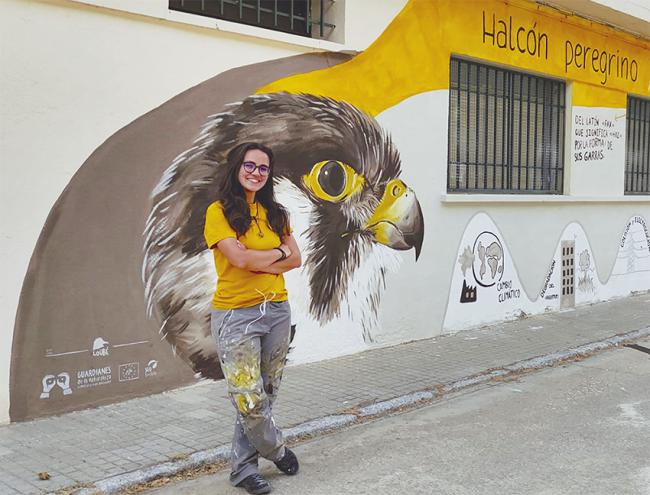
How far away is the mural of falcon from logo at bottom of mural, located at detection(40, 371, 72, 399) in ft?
2.89

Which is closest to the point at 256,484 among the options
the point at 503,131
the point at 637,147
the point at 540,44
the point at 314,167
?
the point at 314,167

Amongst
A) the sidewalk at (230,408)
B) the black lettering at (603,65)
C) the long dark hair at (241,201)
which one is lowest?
the sidewalk at (230,408)

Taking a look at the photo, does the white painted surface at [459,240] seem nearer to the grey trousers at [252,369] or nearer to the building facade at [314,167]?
the building facade at [314,167]

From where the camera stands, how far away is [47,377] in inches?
200

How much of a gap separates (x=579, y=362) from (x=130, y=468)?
512 cm

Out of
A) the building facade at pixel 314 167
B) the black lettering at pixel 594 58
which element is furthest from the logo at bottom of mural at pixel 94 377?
the black lettering at pixel 594 58

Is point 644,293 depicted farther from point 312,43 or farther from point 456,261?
point 312,43

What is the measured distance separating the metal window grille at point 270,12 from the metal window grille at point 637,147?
277 inches

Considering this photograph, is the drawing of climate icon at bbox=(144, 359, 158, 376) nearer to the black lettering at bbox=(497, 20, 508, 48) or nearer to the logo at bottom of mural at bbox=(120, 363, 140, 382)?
the logo at bottom of mural at bbox=(120, 363, 140, 382)

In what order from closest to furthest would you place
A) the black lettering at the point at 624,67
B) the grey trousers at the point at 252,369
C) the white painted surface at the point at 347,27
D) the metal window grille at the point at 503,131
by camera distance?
the grey trousers at the point at 252,369, the white painted surface at the point at 347,27, the metal window grille at the point at 503,131, the black lettering at the point at 624,67

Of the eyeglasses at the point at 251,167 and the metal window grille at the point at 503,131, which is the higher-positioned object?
the metal window grille at the point at 503,131

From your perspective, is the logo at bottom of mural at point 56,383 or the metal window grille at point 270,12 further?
the metal window grille at point 270,12

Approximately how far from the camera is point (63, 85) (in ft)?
16.6

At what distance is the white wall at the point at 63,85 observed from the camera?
4859mm
